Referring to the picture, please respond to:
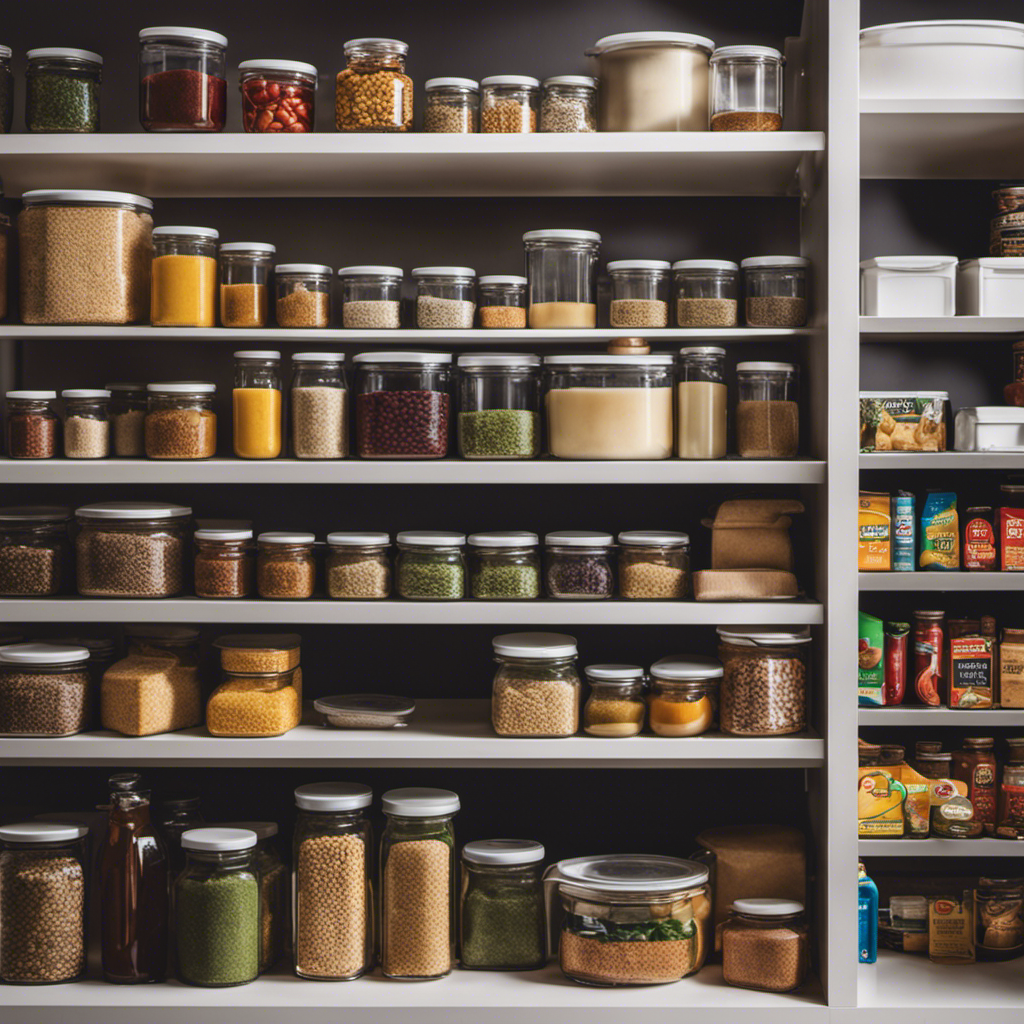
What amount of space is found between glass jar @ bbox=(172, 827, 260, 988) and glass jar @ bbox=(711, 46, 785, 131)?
1.54 meters

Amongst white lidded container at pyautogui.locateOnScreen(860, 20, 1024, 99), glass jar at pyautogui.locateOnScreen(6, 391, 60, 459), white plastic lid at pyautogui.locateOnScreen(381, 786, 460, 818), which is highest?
white lidded container at pyautogui.locateOnScreen(860, 20, 1024, 99)

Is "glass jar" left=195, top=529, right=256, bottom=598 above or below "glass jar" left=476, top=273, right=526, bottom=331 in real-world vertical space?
below

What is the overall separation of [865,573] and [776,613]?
0.19 metres

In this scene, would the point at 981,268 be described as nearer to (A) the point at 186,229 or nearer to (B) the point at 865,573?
(B) the point at 865,573

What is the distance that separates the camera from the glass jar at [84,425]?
6.84 feet

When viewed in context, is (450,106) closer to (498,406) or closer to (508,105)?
(508,105)

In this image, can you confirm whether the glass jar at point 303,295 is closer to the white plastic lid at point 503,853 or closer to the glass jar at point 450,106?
the glass jar at point 450,106

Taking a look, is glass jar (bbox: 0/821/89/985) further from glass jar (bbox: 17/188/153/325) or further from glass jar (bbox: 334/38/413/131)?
glass jar (bbox: 334/38/413/131)

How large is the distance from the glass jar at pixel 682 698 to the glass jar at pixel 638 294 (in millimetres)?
640

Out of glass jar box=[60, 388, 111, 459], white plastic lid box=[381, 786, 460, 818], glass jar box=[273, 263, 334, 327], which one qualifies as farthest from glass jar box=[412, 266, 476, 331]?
white plastic lid box=[381, 786, 460, 818]

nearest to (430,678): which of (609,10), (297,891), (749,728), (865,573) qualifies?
(297,891)

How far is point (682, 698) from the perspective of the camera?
2.05 metres

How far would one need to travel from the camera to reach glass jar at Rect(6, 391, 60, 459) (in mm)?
2078

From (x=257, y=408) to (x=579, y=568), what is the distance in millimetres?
666
